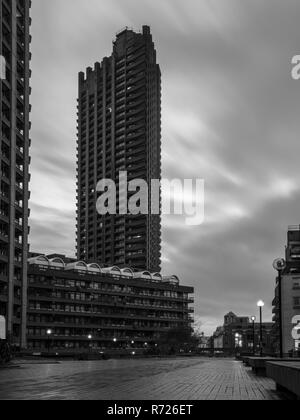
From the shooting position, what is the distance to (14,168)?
8981 centimetres

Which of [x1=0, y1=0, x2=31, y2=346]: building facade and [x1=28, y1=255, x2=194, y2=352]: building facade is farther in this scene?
[x1=28, y1=255, x2=194, y2=352]: building facade

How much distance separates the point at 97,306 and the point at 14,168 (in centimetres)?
7662

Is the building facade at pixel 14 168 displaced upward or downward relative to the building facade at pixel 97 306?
upward

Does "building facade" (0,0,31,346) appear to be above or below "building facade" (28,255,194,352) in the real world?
above

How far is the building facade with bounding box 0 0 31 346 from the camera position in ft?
281

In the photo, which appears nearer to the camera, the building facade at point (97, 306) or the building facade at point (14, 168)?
the building facade at point (14, 168)

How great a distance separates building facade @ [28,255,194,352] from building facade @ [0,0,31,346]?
38882mm

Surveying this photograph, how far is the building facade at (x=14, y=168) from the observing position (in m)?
85.8

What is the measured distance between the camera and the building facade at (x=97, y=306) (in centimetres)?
14075

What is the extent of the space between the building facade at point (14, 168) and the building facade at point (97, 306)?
3888cm

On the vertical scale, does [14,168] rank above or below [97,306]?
above
